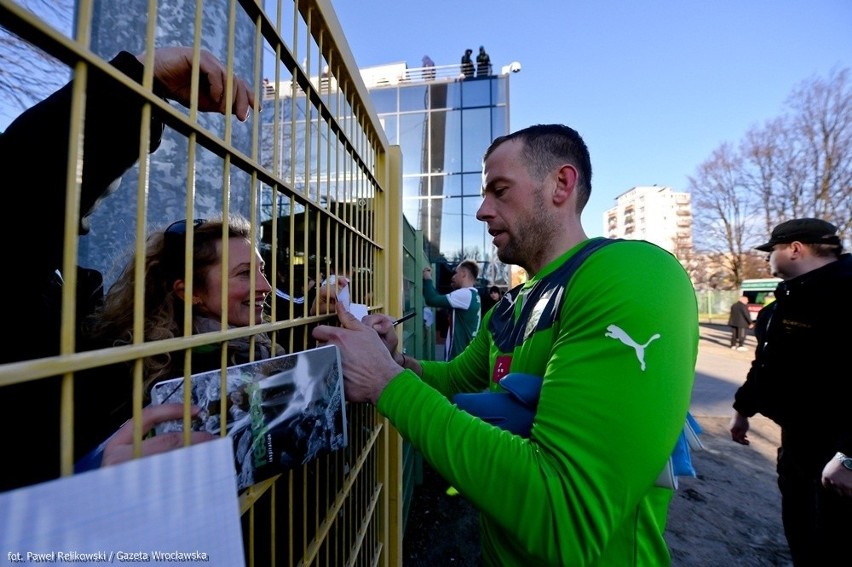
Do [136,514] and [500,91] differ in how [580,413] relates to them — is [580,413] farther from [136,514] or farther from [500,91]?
[500,91]

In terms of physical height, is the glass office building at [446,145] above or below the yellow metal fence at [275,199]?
above

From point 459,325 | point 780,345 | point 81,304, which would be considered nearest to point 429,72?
point 459,325

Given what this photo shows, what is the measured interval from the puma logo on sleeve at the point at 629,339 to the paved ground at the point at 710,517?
9.01 ft

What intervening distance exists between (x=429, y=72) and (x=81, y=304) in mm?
16250

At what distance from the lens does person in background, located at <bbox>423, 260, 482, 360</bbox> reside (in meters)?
Answer: 5.36

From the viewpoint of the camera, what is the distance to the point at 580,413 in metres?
0.90

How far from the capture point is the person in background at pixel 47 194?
670mm

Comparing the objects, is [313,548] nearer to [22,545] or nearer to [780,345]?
[22,545]

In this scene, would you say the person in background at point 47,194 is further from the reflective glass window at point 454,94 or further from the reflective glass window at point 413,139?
the reflective glass window at point 454,94

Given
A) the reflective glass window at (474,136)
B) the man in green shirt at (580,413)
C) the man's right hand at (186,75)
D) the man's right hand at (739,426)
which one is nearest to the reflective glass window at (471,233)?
the reflective glass window at (474,136)

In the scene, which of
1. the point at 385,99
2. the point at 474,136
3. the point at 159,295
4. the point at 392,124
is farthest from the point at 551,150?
the point at 385,99

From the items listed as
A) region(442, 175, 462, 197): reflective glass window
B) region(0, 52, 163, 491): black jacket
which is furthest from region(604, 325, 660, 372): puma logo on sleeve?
region(442, 175, 462, 197): reflective glass window

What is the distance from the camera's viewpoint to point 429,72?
15.0m

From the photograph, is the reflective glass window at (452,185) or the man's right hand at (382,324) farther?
the reflective glass window at (452,185)
